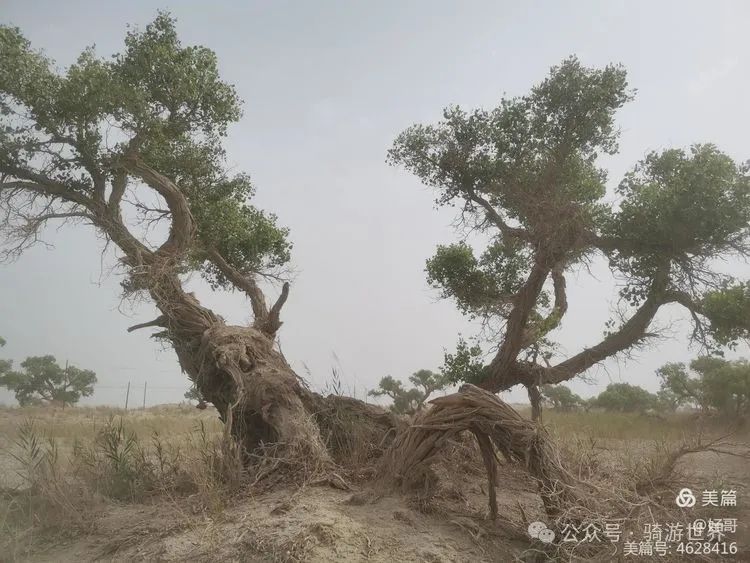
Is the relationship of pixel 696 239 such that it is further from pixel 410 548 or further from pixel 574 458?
pixel 410 548

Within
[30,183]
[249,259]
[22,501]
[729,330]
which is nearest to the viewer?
[22,501]

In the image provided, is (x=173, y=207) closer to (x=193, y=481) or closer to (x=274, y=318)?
(x=274, y=318)

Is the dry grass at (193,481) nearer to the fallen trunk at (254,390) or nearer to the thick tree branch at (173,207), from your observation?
the fallen trunk at (254,390)

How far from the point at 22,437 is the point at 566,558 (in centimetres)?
583

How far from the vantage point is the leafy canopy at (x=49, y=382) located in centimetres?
3297

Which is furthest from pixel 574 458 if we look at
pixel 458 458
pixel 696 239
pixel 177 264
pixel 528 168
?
pixel 177 264

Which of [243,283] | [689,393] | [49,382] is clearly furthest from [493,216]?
[49,382]

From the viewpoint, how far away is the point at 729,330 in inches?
345

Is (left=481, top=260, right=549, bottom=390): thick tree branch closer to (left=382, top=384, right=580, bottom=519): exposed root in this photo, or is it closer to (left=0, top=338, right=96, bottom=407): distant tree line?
(left=382, top=384, right=580, bottom=519): exposed root
